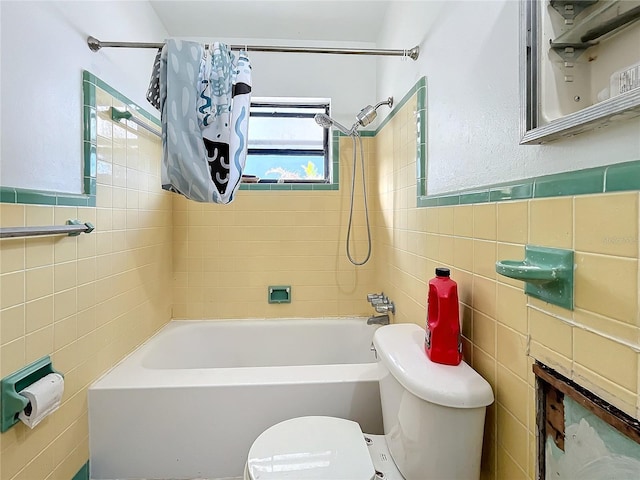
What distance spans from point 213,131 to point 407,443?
1.16m

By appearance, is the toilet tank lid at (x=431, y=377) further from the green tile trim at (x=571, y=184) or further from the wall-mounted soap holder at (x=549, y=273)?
the green tile trim at (x=571, y=184)

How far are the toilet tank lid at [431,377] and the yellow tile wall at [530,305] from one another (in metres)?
0.07

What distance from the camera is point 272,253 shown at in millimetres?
2117

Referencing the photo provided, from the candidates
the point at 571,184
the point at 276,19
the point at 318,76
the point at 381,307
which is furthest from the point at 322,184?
the point at 571,184

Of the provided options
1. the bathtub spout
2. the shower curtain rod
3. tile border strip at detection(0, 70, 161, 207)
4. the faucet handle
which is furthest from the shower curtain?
the bathtub spout

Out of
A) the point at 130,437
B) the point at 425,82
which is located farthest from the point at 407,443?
the point at 425,82

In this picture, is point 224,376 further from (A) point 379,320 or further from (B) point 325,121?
(B) point 325,121

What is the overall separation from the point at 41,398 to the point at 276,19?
2.07 meters

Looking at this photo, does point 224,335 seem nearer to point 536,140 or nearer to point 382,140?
point 382,140

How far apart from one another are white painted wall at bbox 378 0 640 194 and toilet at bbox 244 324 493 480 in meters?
0.54

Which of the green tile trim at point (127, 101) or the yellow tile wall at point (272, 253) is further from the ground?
the green tile trim at point (127, 101)

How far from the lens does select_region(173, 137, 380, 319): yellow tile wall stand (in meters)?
2.08

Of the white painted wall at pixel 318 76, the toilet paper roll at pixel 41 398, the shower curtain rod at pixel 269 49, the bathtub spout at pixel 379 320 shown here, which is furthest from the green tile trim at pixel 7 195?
the bathtub spout at pixel 379 320

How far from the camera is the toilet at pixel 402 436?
0.80 meters
